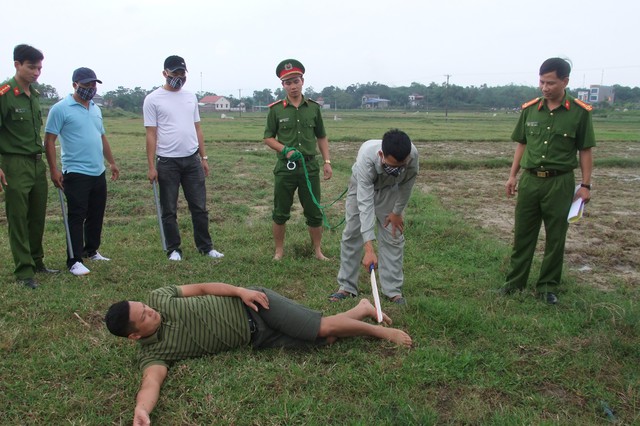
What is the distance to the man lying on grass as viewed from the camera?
10.6 ft

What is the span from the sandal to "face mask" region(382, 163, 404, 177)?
1.13 meters

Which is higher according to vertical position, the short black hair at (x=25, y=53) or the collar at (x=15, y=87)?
the short black hair at (x=25, y=53)

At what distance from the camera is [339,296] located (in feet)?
14.6

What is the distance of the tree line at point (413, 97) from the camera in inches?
2480

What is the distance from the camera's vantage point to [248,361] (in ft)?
10.9

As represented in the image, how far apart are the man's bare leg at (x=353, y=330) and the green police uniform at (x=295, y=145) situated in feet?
6.97

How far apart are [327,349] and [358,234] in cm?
126

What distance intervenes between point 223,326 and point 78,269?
2278mm

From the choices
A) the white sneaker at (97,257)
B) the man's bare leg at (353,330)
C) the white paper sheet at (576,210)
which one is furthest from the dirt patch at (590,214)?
the white sneaker at (97,257)

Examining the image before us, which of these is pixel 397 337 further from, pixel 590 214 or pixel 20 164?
pixel 590 214

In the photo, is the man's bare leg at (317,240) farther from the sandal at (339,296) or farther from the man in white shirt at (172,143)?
the sandal at (339,296)

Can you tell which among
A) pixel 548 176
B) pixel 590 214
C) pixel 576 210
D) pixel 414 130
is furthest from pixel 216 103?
pixel 576 210

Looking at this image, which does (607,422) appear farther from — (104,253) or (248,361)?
(104,253)

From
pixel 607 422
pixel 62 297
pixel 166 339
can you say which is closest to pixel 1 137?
pixel 62 297
